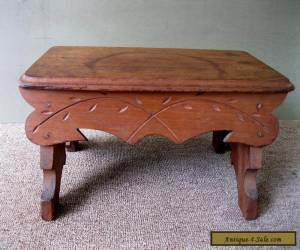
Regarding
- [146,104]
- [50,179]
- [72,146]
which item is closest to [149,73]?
[146,104]

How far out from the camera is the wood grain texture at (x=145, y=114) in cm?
100

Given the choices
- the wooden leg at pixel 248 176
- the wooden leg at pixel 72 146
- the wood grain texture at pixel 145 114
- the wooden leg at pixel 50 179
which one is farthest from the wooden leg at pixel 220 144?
the wooden leg at pixel 50 179

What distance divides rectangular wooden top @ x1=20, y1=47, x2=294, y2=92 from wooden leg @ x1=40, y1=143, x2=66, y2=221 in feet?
0.73

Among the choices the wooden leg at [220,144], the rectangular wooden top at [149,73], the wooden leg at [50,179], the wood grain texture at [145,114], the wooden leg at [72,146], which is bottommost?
the wooden leg at [72,146]

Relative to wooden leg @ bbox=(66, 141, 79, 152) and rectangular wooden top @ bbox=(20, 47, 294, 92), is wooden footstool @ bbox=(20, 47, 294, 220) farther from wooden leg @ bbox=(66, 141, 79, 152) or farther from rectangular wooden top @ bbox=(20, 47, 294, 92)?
wooden leg @ bbox=(66, 141, 79, 152)

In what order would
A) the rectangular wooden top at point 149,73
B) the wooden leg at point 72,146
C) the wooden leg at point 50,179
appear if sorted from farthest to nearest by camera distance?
the wooden leg at point 72,146
the wooden leg at point 50,179
the rectangular wooden top at point 149,73

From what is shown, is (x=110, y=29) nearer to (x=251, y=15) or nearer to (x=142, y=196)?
(x=251, y=15)

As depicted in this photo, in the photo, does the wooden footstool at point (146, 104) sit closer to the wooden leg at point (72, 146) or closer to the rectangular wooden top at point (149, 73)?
the rectangular wooden top at point (149, 73)

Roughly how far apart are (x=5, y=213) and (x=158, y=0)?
1.22 m

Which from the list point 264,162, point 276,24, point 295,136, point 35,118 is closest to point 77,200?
point 35,118

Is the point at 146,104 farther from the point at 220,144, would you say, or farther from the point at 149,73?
the point at 220,144

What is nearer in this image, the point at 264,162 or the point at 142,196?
the point at 142,196

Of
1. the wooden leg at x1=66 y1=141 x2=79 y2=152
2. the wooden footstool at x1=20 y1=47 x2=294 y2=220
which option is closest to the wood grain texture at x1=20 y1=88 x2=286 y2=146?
the wooden footstool at x1=20 y1=47 x2=294 y2=220

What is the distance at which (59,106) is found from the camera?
39.5 inches
